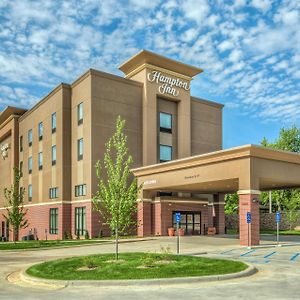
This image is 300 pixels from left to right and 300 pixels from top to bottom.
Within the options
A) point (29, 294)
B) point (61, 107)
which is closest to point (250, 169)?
point (29, 294)

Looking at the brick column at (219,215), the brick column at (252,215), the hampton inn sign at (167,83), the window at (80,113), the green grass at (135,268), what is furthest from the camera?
the brick column at (219,215)

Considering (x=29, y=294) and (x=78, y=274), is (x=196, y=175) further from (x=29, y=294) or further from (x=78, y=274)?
(x=29, y=294)

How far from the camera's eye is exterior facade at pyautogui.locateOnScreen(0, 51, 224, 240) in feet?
148

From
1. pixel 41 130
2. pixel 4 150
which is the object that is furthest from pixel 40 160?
pixel 4 150

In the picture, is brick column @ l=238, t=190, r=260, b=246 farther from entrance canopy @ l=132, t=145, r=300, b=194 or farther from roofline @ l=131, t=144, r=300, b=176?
roofline @ l=131, t=144, r=300, b=176

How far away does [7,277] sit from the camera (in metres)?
17.3

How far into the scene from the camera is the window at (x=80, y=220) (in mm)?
45672

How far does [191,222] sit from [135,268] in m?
31.6

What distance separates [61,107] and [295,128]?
48.7 m

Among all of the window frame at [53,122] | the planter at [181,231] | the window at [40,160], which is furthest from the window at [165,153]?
the window at [40,160]

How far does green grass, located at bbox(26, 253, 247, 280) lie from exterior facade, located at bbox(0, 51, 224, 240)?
22715mm

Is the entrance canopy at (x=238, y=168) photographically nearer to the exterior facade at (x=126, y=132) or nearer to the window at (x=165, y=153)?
the exterior facade at (x=126, y=132)

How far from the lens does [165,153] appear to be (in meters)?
50.3

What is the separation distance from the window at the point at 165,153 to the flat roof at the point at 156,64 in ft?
29.9
